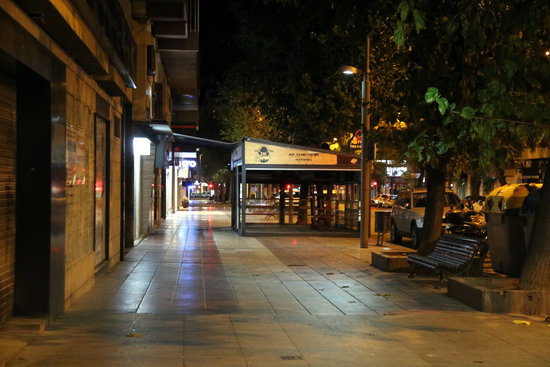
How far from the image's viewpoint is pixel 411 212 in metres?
20.4

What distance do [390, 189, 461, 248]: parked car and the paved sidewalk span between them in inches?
268

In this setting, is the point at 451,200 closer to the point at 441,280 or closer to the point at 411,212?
the point at 411,212

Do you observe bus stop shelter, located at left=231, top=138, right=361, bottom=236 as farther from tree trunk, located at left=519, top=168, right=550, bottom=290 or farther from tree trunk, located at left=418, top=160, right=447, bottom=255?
tree trunk, located at left=519, top=168, right=550, bottom=290

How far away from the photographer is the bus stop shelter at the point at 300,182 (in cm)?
2175

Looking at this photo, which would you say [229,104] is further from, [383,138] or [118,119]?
[383,138]

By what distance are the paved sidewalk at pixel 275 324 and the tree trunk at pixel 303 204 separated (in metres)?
12.9

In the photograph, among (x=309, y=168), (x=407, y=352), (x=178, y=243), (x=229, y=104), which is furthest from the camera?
(x=229, y=104)

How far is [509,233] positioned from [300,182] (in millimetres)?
15062

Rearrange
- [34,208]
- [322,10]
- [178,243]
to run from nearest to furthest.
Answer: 1. [34,208]
2. [322,10]
3. [178,243]

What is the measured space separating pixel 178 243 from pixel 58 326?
37.3ft

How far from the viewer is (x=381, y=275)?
41.9 ft

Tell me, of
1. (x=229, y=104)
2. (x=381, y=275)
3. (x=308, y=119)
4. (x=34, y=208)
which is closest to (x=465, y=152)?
(x=381, y=275)

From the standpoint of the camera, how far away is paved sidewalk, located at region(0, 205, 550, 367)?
21.5 ft

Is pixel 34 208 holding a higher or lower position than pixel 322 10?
lower
